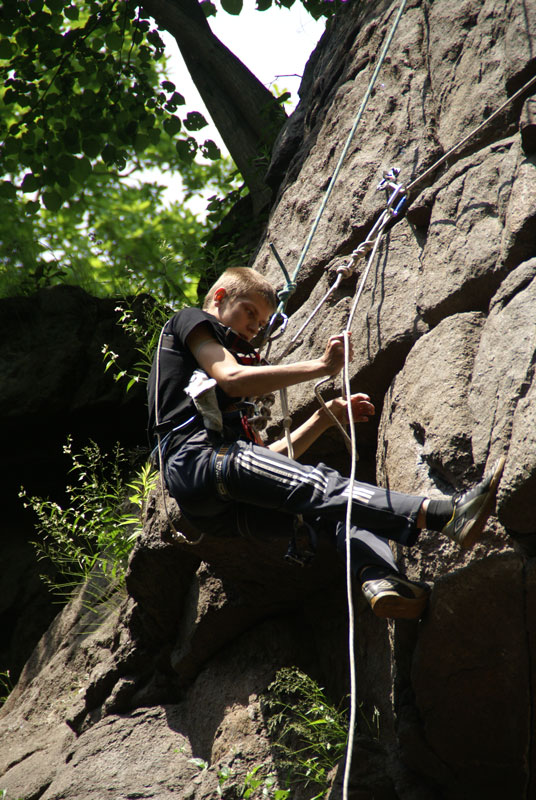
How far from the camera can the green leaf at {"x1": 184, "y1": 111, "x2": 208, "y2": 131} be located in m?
7.52

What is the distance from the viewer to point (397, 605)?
8.34 ft

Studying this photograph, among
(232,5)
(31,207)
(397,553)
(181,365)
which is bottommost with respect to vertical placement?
(397,553)

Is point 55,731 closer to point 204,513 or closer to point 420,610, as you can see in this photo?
point 204,513

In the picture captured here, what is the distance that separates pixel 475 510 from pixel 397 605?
0.44m

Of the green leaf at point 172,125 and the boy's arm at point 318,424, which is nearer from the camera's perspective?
the boy's arm at point 318,424

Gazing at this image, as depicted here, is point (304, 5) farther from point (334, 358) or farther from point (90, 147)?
point (334, 358)

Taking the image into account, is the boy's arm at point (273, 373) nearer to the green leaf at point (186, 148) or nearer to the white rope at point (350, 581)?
the white rope at point (350, 581)

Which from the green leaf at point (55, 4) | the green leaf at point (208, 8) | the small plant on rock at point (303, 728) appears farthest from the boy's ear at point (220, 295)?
the green leaf at point (208, 8)

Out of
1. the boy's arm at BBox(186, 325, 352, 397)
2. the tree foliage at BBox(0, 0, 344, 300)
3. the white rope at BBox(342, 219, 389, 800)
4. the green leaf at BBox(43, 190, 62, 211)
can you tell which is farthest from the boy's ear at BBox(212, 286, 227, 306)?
the green leaf at BBox(43, 190, 62, 211)

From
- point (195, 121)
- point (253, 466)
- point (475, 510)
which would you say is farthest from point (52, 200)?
point (475, 510)

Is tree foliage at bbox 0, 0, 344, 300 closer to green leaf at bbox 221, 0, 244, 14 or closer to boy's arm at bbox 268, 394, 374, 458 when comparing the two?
green leaf at bbox 221, 0, 244, 14

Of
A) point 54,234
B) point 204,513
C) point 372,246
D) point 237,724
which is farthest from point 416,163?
point 54,234

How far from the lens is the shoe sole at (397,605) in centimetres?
248

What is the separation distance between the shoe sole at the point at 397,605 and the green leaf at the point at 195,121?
20.4 feet
